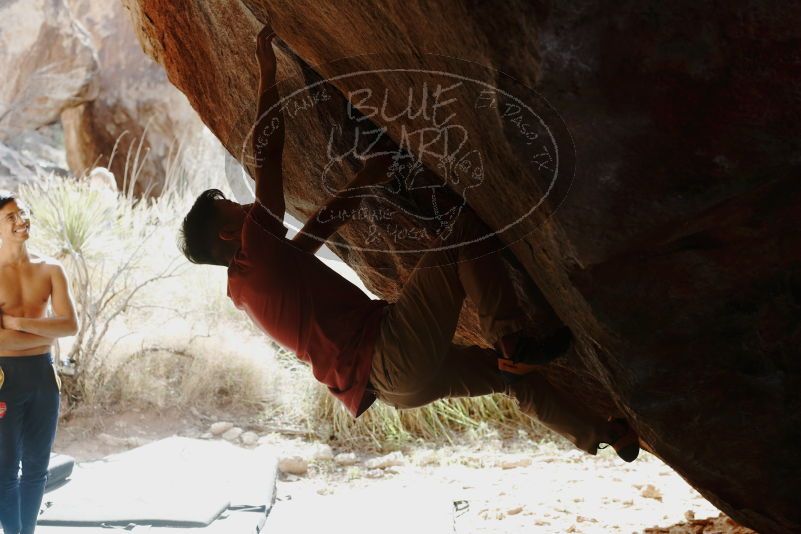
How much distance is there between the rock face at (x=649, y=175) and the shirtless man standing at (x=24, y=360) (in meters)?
1.52

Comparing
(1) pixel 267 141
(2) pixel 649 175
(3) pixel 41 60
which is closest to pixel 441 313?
(1) pixel 267 141

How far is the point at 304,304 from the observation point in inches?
109

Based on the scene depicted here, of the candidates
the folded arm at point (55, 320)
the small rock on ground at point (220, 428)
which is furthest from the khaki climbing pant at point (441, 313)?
the small rock on ground at point (220, 428)

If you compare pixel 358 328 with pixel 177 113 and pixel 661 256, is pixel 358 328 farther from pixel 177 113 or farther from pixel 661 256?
pixel 177 113

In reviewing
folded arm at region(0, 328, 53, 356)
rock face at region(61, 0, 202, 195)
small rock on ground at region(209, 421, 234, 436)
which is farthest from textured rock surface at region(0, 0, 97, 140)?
folded arm at region(0, 328, 53, 356)

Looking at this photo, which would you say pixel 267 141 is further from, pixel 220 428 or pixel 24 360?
pixel 220 428

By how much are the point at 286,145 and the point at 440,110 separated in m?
1.12

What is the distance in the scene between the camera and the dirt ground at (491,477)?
15.0 ft

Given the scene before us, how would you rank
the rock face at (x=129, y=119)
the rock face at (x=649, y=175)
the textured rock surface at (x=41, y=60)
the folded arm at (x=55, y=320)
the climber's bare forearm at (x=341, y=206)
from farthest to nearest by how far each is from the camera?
the rock face at (x=129, y=119) < the textured rock surface at (x=41, y=60) < the folded arm at (x=55, y=320) < the climber's bare forearm at (x=341, y=206) < the rock face at (x=649, y=175)

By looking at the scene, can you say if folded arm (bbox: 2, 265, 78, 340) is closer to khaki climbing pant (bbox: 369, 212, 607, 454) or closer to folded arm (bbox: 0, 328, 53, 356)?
folded arm (bbox: 0, 328, 53, 356)

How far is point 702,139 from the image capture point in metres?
1.93

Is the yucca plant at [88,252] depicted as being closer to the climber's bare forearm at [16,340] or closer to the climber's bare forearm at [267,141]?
the climber's bare forearm at [16,340]

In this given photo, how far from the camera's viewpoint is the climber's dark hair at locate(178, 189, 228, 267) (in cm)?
279

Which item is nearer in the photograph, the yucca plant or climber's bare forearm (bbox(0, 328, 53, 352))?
climber's bare forearm (bbox(0, 328, 53, 352))
